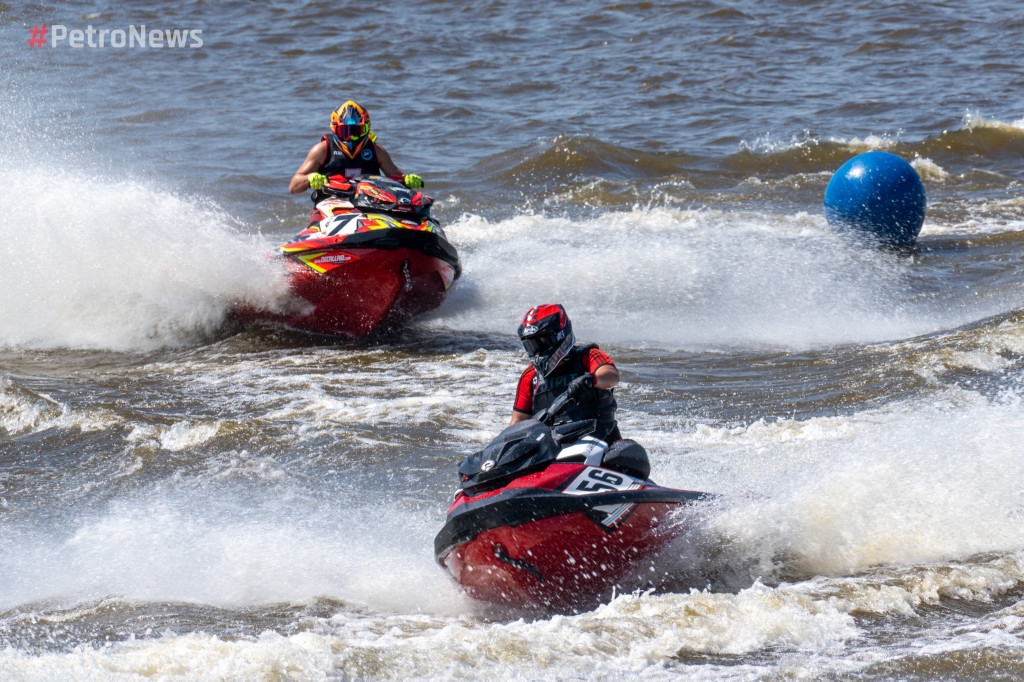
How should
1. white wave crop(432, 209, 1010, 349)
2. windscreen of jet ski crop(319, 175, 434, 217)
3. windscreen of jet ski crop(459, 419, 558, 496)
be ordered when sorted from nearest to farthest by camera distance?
windscreen of jet ski crop(459, 419, 558, 496)
windscreen of jet ski crop(319, 175, 434, 217)
white wave crop(432, 209, 1010, 349)

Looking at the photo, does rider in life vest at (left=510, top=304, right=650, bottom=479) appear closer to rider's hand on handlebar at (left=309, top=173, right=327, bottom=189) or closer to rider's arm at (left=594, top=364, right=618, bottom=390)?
rider's arm at (left=594, top=364, right=618, bottom=390)

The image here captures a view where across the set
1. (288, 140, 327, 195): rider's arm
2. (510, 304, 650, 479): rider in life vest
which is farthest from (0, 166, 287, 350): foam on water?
(510, 304, 650, 479): rider in life vest

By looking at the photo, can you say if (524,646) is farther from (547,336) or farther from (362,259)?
(362,259)

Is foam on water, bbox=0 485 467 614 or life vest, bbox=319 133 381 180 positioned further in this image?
life vest, bbox=319 133 381 180

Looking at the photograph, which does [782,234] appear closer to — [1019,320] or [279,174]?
[1019,320]

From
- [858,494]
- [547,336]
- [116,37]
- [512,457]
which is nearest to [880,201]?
[858,494]

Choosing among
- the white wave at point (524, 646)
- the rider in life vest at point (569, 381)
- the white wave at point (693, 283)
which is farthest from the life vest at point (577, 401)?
the white wave at point (693, 283)

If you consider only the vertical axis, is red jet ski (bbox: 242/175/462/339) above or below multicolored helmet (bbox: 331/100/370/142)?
below

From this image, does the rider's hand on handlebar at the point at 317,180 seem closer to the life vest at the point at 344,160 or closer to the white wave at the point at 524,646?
the life vest at the point at 344,160

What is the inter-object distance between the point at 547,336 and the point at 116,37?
26386mm

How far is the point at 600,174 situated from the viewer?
17.0 metres

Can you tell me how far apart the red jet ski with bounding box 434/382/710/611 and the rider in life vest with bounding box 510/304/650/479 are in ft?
0.12

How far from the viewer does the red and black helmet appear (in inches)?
203

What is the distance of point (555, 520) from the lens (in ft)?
14.8
